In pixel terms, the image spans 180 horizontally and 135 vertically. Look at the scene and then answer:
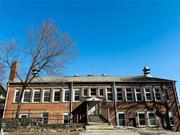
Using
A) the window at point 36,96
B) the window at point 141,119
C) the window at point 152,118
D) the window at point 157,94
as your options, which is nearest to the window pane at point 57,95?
the window at point 36,96

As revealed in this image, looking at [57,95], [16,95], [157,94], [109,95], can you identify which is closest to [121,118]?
[109,95]

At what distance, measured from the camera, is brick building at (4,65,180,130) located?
76.2ft

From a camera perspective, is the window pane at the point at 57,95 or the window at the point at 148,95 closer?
the window pane at the point at 57,95

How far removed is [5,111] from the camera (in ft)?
76.9

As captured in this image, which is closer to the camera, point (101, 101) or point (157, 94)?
point (101, 101)

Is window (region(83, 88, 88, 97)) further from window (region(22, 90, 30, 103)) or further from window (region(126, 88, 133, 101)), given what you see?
window (region(22, 90, 30, 103))

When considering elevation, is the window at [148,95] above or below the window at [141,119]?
above

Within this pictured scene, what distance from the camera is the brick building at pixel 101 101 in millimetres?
23219

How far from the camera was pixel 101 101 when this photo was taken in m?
24.2

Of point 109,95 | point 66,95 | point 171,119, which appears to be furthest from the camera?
point 109,95

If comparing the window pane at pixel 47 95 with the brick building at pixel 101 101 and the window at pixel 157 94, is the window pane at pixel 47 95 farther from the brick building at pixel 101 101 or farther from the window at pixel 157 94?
the window at pixel 157 94

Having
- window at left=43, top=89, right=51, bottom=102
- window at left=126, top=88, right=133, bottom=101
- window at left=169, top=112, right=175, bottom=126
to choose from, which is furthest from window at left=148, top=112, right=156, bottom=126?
window at left=43, top=89, right=51, bottom=102

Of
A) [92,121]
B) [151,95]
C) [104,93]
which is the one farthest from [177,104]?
[92,121]

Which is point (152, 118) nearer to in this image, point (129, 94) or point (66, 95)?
point (129, 94)
